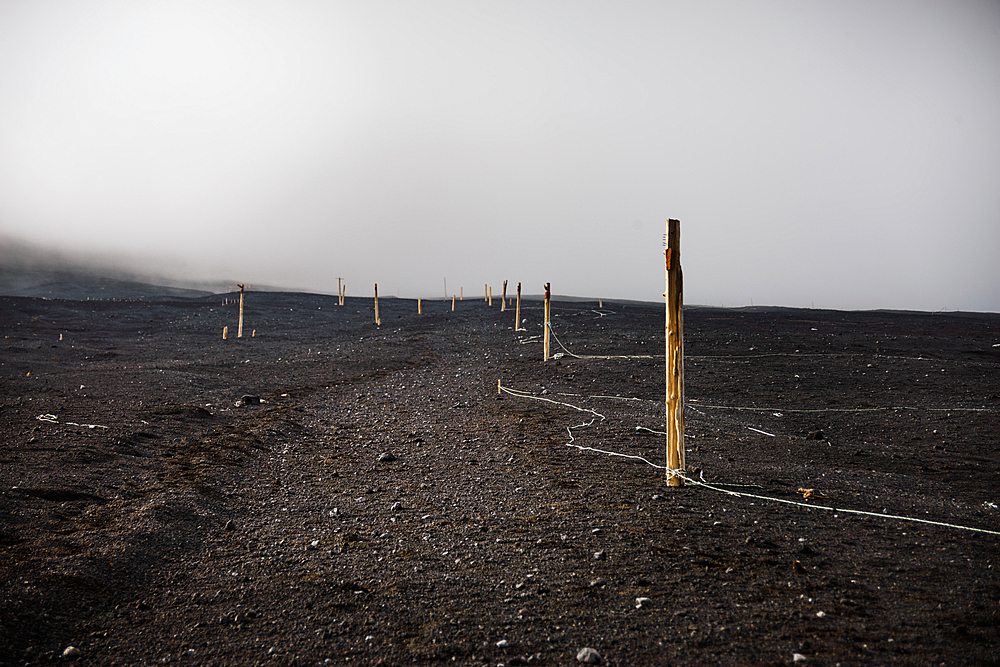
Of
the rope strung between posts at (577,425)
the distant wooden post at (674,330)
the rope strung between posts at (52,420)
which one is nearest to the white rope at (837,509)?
the distant wooden post at (674,330)

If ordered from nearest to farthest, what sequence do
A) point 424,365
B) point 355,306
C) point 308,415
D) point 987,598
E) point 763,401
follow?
point 987,598 → point 308,415 → point 763,401 → point 424,365 → point 355,306

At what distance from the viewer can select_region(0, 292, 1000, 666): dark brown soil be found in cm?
385

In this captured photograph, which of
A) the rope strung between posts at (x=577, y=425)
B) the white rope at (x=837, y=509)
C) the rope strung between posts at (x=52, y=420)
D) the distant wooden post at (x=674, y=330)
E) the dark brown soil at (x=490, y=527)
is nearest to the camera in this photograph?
the dark brown soil at (x=490, y=527)

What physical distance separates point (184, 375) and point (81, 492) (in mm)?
9629

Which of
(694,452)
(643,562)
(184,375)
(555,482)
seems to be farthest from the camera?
(184,375)

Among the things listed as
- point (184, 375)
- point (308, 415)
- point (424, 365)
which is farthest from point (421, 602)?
point (424, 365)

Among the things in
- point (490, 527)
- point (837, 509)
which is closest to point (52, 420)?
point (490, 527)

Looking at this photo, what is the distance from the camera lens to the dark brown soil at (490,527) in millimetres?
3848

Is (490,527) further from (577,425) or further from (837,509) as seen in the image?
(577,425)

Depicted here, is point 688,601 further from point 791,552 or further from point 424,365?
point 424,365

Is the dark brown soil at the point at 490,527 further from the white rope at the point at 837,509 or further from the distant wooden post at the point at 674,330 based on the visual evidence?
the distant wooden post at the point at 674,330

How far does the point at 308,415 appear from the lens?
39.7ft

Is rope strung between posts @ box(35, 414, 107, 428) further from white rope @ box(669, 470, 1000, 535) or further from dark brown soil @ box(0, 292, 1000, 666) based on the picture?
white rope @ box(669, 470, 1000, 535)

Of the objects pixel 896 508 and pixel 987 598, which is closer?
pixel 987 598
